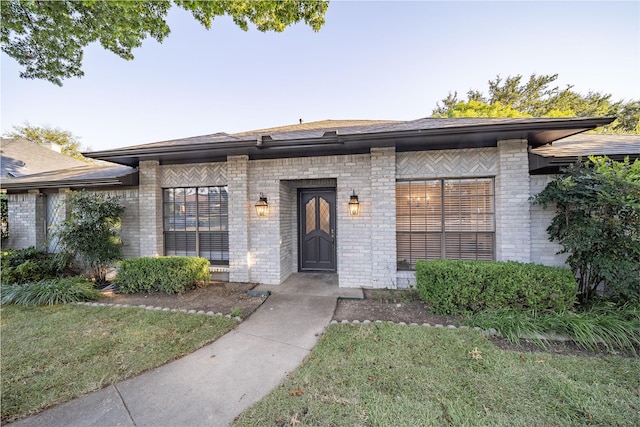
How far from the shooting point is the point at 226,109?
11.1m

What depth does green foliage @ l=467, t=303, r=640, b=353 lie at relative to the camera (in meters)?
2.91

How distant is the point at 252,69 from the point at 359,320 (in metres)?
9.79

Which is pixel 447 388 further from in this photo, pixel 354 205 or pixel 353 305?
pixel 354 205

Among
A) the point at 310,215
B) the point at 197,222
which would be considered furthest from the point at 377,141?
the point at 197,222

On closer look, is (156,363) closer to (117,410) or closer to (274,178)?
(117,410)

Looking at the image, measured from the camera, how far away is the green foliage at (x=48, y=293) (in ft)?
14.7

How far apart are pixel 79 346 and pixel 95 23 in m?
6.23

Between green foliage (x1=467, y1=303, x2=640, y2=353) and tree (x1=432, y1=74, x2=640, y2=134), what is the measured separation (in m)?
13.8

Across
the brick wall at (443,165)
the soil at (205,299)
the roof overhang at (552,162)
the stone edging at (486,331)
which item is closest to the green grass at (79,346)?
the soil at (205,299)

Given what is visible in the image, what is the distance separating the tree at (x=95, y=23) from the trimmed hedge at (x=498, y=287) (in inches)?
246

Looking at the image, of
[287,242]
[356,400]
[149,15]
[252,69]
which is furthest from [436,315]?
[252,69]

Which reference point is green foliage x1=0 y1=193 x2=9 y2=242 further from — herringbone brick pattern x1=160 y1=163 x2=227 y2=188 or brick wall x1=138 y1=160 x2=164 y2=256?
herringbone brick pattern x1=160 y1=163 x2=227 y2=188

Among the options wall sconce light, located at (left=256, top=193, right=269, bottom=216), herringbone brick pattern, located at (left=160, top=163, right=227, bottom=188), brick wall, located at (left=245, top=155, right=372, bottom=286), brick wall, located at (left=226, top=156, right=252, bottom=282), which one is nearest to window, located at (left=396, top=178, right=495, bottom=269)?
brick wall, located at (left=245, top=155, right=372, bottom=286)

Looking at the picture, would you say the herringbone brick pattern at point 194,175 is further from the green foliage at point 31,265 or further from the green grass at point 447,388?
the green grass at point 447,388
